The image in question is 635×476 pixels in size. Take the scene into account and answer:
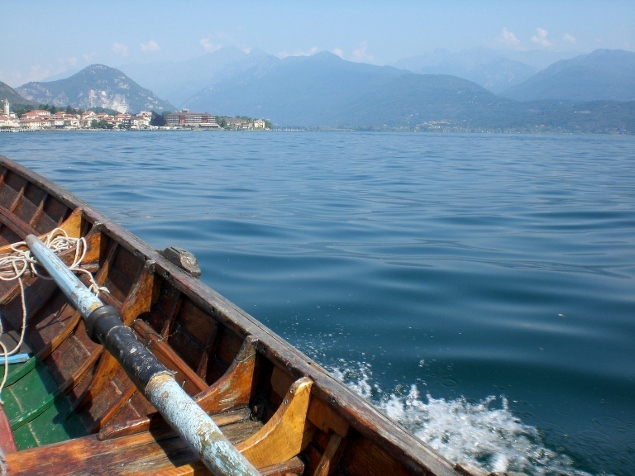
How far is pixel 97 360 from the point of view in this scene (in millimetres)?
4777

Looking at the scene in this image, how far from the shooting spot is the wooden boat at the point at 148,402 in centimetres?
281

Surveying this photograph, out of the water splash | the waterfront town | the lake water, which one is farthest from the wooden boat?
the waterfront town

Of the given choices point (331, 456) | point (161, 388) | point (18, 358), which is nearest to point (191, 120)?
point (18, 358)

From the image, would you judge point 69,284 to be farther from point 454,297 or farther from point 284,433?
point 454,297

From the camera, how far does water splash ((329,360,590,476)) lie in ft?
15.1

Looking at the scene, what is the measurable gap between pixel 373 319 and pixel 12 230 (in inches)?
199

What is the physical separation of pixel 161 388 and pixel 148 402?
143 centimetres

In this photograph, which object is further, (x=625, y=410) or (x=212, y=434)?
(x=625, y=410)

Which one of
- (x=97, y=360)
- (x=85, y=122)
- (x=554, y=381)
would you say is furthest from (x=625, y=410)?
(x=85, y=122)

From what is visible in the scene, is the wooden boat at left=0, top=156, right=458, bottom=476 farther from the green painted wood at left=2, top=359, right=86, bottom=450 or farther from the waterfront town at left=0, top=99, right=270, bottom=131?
the waterfront town at left=0, top=99, right=270, bottom=131

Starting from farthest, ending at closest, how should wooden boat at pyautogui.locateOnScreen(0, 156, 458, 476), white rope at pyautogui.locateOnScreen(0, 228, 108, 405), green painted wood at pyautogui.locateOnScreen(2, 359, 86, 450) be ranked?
white rope at pyautogui.locateOnScreen(0, 228, 108, 405)
green painted wood at pyautogui.locateOnScreen(2, 359, 86, 450)
wooden boat at pyautogui.locateOnScreen(0, 156, 458, 476)

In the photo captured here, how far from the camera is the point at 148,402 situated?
165 inches

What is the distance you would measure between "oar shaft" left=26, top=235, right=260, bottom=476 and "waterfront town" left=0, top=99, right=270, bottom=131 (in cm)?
11670

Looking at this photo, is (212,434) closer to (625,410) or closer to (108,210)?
(625,410)
